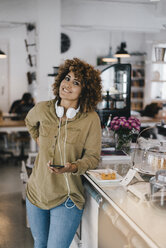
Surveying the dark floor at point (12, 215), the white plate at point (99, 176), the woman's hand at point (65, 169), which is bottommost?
the dark floor at point (12, 215)

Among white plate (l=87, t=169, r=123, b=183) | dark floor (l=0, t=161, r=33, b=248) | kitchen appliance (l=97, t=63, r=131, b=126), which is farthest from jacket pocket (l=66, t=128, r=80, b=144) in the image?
kitchen appliance (l=97, t=63, r=131, b=126)

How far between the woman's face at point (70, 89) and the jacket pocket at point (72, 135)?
0.74ft

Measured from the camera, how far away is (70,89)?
7.05ft

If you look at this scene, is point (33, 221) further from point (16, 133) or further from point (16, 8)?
point (16, 133)

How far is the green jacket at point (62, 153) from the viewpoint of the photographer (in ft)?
6.78

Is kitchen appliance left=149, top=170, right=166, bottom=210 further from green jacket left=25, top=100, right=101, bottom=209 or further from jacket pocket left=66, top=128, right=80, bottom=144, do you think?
jacket pocket left=66, top=128, right=80, bottom=144

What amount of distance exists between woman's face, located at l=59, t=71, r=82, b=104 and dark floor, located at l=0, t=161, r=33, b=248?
1828 millimetres

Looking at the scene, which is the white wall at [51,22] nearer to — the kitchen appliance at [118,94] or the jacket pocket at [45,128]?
the kitchen appliance at [118,94]

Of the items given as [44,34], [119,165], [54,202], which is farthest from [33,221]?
[44,34]

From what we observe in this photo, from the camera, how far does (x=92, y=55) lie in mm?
10531

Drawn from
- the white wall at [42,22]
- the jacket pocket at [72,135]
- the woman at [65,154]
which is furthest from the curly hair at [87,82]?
the white wall at [42,22]

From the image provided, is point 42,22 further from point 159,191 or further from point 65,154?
point 159,191

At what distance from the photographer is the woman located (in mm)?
2049

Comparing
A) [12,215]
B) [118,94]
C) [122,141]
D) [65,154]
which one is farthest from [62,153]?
[118,94]
